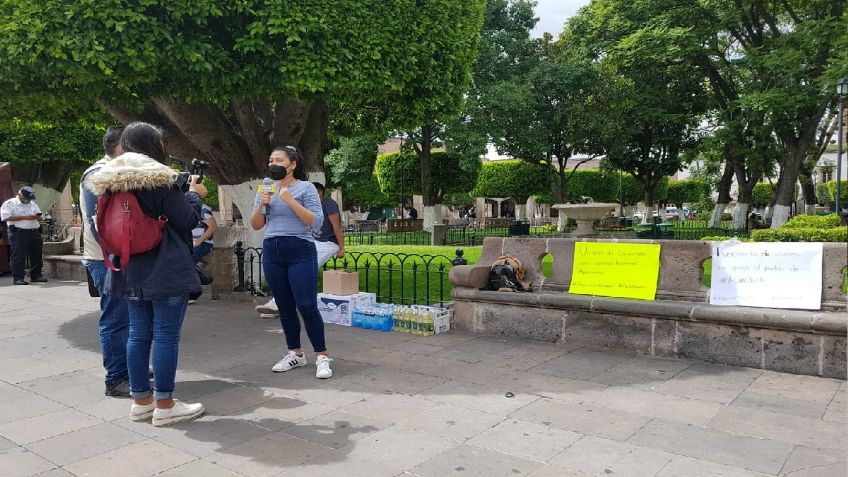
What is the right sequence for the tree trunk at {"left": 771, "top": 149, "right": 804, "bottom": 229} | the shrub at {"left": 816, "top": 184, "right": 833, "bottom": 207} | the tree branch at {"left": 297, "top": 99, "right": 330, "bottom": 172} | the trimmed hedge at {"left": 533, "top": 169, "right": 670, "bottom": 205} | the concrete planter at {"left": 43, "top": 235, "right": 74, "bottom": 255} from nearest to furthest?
1. the tree branch at {"left": 297, "top": 99, "right": 330, "bottom": 172}
2. the concrete planter at {"left": 43, "top": 235, "right": 74, "bottom": 255}
3. the tree trunk at {"left": 771, "top": 149, "right": 804, "bottom": 229}
4. the trimmed hedge at {"left": 533, "top": 169, "right": 670, "bottom": 205}
5. the shrub at {"left": 816, "top": 184, "right": 833, "bottom": 207}

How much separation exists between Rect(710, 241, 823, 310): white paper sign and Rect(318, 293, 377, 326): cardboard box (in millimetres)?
3849

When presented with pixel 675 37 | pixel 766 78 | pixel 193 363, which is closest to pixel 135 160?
pixel 193 363

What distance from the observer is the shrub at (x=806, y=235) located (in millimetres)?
12734

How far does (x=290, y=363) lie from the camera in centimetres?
524

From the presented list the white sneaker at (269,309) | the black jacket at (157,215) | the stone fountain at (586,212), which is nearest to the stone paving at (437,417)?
→ the black jacket at (157,215)

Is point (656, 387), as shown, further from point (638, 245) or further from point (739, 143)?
point (739, 143)

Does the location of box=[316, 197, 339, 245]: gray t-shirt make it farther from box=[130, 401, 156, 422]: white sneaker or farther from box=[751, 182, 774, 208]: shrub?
box=[751, 182, 774, 208]: shrub

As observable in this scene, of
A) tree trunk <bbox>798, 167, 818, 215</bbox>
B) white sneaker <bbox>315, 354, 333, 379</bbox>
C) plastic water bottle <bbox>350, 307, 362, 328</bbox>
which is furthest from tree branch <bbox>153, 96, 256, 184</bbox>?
tree trunk <bbox>798, 167, 818, 215</bbox>

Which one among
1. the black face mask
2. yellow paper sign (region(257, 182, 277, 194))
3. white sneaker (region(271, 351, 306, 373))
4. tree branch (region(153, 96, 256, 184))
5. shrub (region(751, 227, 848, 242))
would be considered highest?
tree branch (region(153, 96, 256, 184))

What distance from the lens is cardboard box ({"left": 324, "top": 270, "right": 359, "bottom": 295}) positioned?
24.1 ft

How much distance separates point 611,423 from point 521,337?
8.22 feet

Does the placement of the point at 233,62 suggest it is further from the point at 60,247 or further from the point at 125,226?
the point at 60,247

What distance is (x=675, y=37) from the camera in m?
19.7

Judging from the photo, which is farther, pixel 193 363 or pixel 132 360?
pixel 193 363
